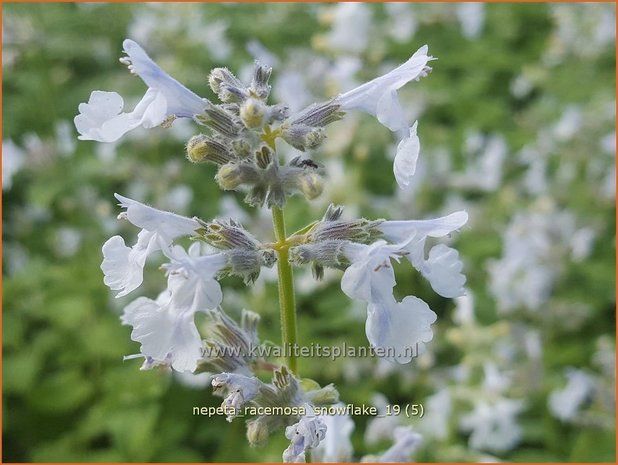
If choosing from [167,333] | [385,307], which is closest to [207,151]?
[167,333]

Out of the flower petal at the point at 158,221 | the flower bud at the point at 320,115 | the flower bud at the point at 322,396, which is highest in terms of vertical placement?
the flower bud at the point at 320,115

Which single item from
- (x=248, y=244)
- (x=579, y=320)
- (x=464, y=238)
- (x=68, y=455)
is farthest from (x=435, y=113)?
(x=248, y=244)

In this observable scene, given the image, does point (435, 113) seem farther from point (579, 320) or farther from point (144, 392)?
point (144, 392)

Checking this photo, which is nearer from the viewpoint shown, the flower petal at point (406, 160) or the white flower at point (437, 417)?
the flower petal at point (406, 160)

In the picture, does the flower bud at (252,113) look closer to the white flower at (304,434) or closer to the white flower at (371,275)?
the white flower at (371,275)

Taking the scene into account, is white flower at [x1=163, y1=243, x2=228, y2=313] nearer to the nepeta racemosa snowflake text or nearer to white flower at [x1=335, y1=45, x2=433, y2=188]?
the nepeta racemosa snowflake text

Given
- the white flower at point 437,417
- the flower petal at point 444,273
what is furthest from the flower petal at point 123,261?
the white flower at point 437,417

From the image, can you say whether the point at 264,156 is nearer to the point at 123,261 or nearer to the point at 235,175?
the point at 235,175
